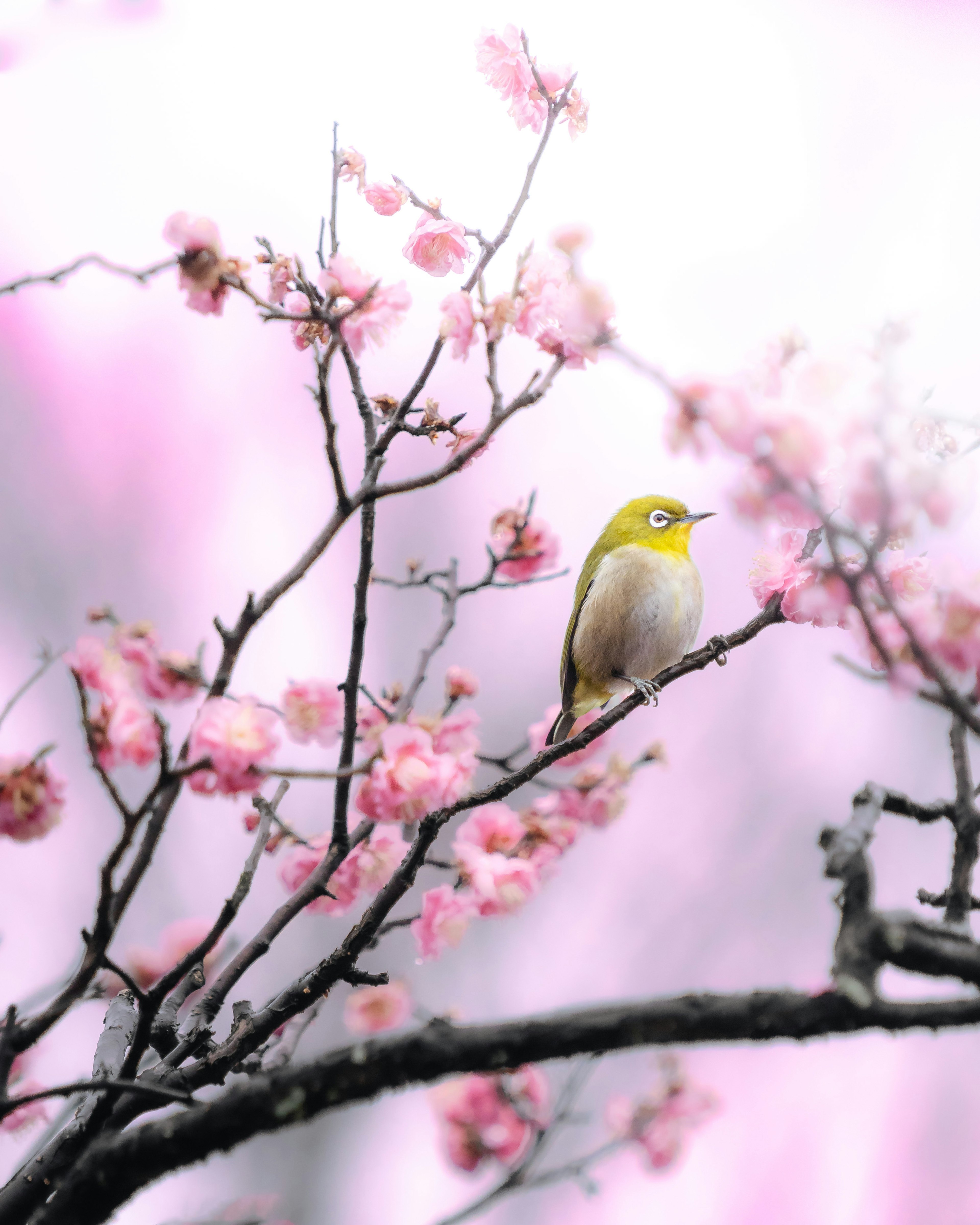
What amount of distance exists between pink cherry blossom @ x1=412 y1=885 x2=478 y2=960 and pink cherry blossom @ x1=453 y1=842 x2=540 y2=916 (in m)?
0.03

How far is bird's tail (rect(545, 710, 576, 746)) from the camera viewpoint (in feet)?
7.72

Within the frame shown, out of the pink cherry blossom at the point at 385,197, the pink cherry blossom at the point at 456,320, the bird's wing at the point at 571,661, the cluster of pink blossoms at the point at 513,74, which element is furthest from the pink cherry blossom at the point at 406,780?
the bird's wing at the point at 571,661

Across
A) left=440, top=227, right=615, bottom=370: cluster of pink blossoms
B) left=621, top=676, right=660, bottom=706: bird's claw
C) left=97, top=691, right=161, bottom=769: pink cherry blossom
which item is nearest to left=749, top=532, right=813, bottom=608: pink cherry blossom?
left=621, top=676, right=660, bottom=706: bird's claw

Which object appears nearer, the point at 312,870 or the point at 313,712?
the point at 313,712

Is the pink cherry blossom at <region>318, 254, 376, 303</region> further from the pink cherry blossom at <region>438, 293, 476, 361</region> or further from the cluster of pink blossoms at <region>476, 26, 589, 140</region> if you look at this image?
the cluster of pink blossoms at <region>476, 26, 589, 140</region>

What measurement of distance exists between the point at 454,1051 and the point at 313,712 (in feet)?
1.61

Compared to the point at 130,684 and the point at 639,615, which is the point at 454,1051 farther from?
the point at 639,615

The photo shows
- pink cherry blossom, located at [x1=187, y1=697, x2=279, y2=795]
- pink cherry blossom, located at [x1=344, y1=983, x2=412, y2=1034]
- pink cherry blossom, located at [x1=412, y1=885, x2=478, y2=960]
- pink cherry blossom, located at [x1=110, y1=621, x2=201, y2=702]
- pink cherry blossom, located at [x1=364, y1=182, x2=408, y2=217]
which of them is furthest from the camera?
pink cherry blossom, located at [x1=344, y1=983, x2=412, y2=1034]

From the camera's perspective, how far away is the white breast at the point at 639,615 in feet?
7.45

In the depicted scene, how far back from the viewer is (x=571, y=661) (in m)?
2.50

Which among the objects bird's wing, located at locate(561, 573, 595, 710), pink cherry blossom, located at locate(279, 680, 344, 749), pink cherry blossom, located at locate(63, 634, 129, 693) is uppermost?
bird's wing, located at locate(561, 573, 595, 710)

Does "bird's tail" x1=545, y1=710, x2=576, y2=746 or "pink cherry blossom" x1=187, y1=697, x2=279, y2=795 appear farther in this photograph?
"bird's tail" x1=545, y1=710, x2=576, y2=746

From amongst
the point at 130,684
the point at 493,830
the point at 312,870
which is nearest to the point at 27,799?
the point at 130,684

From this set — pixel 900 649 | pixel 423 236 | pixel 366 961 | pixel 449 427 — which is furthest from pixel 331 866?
pixel 366 961
